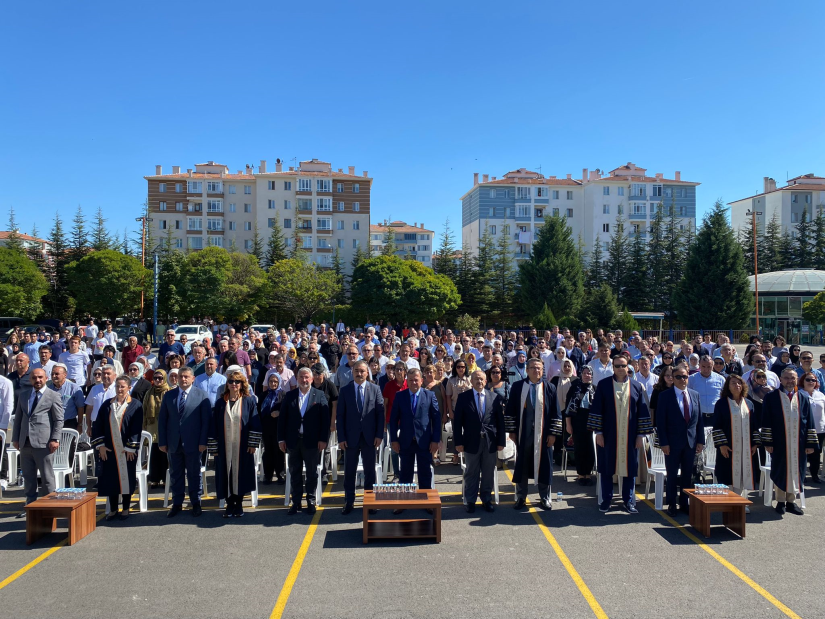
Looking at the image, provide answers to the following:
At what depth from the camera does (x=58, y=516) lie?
6363mm

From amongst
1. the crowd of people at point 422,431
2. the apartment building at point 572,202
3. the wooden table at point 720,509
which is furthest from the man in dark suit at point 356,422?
the apartment building at point 572,202

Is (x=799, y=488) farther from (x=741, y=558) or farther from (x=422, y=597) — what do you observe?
(x=422, y=597)

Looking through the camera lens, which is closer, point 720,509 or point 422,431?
point 720,509

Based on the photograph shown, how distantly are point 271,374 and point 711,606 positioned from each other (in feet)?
18.6

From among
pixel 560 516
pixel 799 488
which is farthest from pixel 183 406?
pixel 799 488

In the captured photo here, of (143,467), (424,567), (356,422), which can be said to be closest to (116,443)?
(143,467)

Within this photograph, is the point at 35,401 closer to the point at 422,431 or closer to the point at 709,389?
the point at 422,431

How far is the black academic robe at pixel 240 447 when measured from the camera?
23.6 ft

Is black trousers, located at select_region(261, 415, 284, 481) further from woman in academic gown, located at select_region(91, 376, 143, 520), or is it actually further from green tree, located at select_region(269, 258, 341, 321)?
green tree, located at select_region(269, 258, 341, 321)

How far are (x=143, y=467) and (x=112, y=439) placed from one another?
25.9 inches

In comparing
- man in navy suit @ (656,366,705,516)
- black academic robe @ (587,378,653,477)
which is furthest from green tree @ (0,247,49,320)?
man in navy suit @ (656,366,705,516)

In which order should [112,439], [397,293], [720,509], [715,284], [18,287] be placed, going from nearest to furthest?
1. [720,509]
2. [112,439]
3. [18,287]
4. [715,284]
5. [397,293]

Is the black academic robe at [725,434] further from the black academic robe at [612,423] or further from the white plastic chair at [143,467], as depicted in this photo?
the white plastic chair at [143,467]

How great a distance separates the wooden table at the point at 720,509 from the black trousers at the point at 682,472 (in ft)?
1.56
